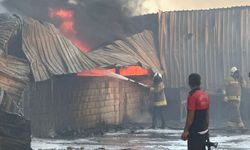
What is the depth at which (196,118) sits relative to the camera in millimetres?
7137

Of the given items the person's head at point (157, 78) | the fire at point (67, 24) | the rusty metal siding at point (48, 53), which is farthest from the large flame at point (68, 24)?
the rusty metal siding at point (48, 53)

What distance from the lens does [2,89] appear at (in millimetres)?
10875

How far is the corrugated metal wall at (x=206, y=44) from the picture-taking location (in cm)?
1950

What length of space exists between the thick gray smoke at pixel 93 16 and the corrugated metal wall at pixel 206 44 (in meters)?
1.57

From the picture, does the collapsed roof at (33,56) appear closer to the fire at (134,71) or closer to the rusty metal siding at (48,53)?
the rusty metal siding at (48,53)

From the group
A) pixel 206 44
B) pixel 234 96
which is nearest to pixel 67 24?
pixel 206 44

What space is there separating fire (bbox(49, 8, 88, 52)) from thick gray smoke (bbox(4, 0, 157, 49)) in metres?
0.15

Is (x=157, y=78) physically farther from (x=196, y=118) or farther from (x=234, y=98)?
(x=196, y=118)

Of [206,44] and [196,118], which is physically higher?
[206,44]

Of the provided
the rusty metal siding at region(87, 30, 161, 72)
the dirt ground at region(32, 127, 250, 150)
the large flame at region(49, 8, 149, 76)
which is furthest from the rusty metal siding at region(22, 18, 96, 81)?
the large flame at region(49, 8, 149, 76)

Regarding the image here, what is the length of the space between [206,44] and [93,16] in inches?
200

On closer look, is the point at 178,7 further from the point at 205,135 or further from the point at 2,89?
the point at 205,135

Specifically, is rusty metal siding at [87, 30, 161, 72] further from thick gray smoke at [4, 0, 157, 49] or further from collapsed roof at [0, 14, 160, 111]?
thick gray smoke at [4, 0, 157, 49]

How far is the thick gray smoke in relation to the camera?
16.8 m
